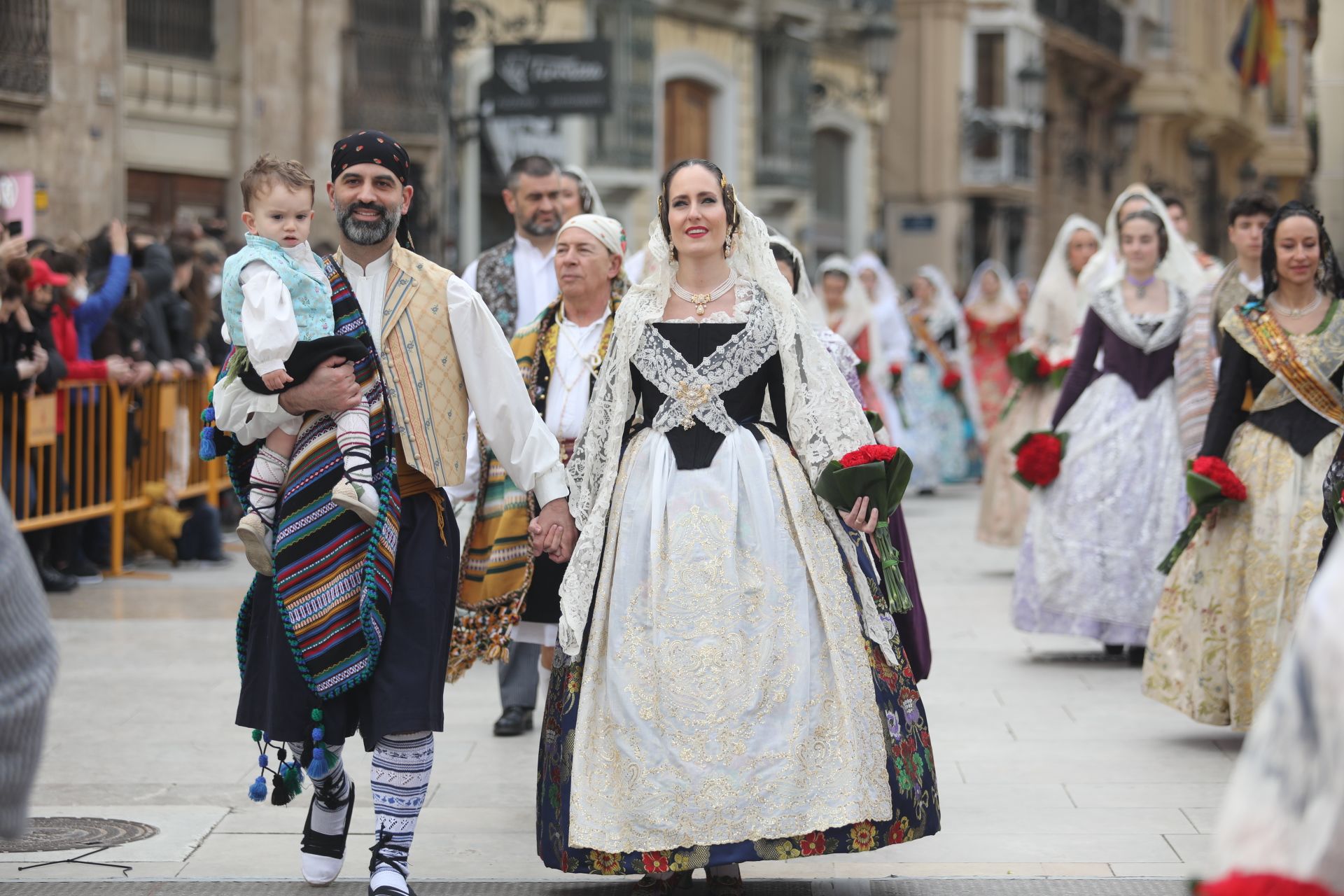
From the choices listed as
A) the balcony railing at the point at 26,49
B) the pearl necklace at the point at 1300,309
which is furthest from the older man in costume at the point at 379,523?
the balcony railing at the point at 26,49

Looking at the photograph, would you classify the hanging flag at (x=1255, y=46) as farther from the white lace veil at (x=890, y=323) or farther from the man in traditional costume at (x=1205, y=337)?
the man in traditional costume at (x=1205, y=337)

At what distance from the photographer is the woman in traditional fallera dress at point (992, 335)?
17031 millimetres

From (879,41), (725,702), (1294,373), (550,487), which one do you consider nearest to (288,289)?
(550,487)

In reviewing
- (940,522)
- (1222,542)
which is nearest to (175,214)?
(940,522)

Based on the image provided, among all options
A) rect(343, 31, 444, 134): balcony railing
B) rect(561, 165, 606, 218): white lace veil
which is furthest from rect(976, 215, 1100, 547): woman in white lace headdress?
rect(343, 31, 444, 134): balcony railing

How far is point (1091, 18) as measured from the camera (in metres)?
43.4

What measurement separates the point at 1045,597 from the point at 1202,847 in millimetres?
3381

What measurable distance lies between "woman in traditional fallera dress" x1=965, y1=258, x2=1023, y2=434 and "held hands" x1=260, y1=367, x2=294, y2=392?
12.6 m

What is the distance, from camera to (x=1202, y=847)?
5.50 metres

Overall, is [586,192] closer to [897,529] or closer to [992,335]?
[897,529]

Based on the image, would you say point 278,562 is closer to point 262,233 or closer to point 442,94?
point 262,233

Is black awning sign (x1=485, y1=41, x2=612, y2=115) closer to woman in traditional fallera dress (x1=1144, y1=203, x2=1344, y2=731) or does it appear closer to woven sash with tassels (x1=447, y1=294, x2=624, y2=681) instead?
woven sash with tassels (x1=447, y1=294, x2=624, y2=681)

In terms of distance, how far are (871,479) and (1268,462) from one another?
2313 mm

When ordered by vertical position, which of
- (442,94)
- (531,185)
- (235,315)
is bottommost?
(235,315)
